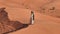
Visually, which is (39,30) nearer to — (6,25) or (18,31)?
(18,31)

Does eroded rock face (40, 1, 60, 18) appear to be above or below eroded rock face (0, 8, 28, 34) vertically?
above

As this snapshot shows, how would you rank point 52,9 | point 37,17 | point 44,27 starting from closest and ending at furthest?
1. point 44,27
2. point 37,17
3. point 52,9

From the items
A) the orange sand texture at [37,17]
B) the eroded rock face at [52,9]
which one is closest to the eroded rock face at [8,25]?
the orange sand texture at [37,17]

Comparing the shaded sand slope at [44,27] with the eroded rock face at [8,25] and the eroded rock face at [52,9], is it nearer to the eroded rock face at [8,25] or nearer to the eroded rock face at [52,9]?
the eroded rock face at [8,25]

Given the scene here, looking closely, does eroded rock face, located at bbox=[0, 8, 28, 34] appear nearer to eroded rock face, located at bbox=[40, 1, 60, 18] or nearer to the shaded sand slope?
the shaded sand slope

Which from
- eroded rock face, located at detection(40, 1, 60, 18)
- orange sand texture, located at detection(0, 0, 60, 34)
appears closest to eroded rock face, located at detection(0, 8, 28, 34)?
orange sand texture, located at detection(0, 0, 60, 34)

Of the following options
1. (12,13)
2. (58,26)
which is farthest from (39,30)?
(12,13)

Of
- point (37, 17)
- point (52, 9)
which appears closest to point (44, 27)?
point (37, 17)

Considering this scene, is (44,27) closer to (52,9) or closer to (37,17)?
(37,17)

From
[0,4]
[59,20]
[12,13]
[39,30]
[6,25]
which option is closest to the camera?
[39,30]
